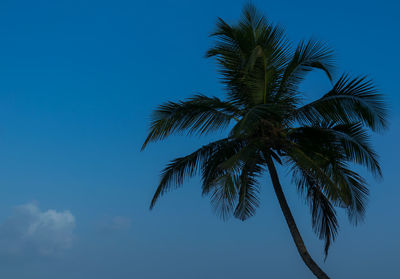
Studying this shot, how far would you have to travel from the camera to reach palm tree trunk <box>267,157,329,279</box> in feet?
36.9

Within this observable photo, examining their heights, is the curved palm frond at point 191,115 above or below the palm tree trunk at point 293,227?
above

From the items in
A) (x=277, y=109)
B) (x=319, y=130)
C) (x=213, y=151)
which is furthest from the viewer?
(x=213, y=151)

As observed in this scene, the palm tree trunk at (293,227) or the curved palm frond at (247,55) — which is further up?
the curved palm frond at (247,55)

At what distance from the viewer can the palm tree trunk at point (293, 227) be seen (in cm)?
1124

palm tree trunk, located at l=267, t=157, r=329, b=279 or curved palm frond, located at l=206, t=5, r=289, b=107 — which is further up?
curved palm frond, located at l=206, t=5, r=289, b=107

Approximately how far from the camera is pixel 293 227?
11.8 metres

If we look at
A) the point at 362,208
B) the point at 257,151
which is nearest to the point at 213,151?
the point at 257,151

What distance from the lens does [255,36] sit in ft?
40.4

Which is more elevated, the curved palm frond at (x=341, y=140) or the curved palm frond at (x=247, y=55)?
the curved palm frond at (x=247, y=55)

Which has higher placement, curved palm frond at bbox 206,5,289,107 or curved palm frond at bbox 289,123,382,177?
curved palm frond at bbox 206,5,289,107

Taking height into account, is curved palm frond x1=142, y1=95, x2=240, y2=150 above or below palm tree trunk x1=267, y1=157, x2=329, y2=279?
above

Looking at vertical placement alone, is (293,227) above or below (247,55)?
below

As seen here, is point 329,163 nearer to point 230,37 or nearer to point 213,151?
point 213,151

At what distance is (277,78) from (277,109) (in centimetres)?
169
